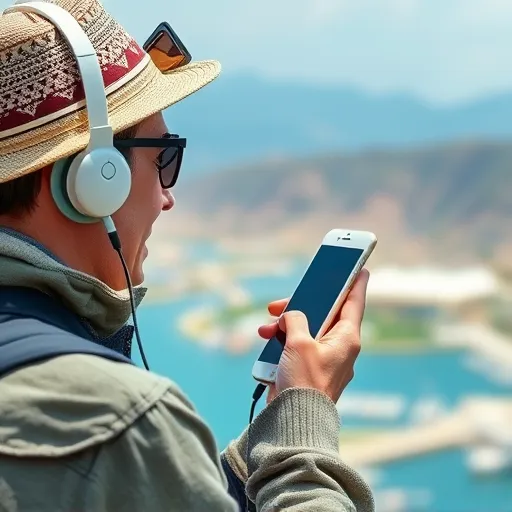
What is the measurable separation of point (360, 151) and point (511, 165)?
158 cm

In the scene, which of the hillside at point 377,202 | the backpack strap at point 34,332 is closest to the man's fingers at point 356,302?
the backpack strap at point 34,332

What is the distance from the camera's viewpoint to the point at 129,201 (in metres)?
0.94

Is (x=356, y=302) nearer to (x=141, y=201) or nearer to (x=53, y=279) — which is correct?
(x=141, y=201)

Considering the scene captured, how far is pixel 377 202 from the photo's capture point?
33.6ft

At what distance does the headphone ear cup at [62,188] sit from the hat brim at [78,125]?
0.06ft

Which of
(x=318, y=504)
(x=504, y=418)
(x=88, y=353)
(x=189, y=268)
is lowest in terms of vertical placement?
(x=504, y=418)

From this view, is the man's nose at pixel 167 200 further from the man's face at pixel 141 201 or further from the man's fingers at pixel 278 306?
the man's fingers at pixel 278 306

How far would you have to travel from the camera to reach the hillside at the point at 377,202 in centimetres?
992

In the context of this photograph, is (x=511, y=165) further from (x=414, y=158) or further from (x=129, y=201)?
(x=129, y=201)

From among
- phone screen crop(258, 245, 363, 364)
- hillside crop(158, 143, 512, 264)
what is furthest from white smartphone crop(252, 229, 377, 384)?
hillside crop(158, 143, 512, 264)

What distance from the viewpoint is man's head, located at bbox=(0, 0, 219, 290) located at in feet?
2.80

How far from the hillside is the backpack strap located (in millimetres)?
9144

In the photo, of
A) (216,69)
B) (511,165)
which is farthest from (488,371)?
(216,69)

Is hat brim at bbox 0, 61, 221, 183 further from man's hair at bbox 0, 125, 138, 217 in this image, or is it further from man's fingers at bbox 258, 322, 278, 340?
man's fingers at bbox 258, 322, 278, 340
